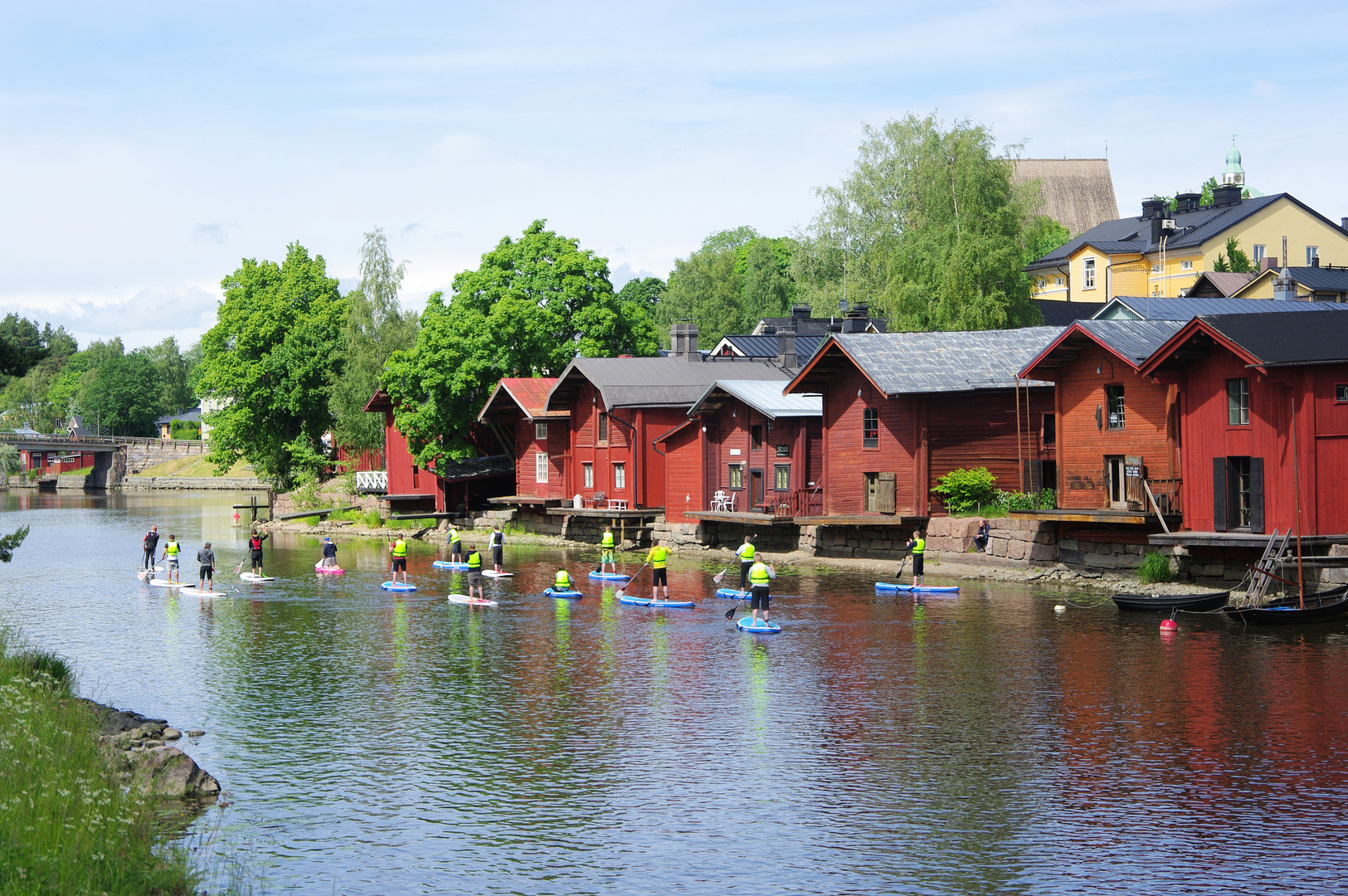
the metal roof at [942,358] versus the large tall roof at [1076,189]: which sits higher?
the large tall roof at [1076,189]

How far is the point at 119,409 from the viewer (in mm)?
180500

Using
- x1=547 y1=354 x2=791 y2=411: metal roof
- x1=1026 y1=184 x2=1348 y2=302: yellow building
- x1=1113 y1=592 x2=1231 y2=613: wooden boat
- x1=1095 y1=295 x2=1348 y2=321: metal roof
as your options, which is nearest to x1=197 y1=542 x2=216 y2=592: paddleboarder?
x1=547 y1=354 x2=791 y2=411: metal roof

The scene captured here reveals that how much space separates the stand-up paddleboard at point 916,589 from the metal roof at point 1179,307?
12.4m

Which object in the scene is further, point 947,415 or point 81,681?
point 947,415

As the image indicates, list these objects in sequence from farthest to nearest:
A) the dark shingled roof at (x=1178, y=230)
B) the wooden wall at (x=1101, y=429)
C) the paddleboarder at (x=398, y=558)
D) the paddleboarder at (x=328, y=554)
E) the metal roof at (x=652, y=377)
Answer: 1. the dark shingled roof at (x=1178, y=230)
2. the metal roof at (x=652, y=377)
3. the paddleboarder at (x=328, y=554)
4. the paddleboarder at (x=398, y=558)
5. the wooden wall at (x=1101, y=429)

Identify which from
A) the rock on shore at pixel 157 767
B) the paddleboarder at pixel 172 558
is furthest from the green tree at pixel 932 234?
the rock on shore at pixel 157 767

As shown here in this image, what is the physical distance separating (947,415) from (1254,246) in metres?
47.3

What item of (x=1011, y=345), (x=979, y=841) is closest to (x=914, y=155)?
(x=1011, y=345)

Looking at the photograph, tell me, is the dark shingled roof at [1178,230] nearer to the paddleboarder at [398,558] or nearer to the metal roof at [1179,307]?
the metal roof at [1179,307]

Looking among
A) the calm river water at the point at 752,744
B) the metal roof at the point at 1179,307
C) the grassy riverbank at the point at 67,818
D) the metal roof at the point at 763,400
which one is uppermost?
the metal roof at the point at 1179,307

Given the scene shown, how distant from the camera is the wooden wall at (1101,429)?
143ft

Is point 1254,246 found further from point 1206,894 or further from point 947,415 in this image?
point 1206,894

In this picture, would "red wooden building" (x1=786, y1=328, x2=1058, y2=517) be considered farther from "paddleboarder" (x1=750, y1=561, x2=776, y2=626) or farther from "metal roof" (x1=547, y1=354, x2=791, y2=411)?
"paddleboarder" (x1=750, y1=561, x2=776, y2=626)

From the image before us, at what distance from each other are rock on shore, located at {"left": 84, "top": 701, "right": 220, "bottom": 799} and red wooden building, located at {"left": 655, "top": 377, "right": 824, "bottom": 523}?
37067 millimetres
